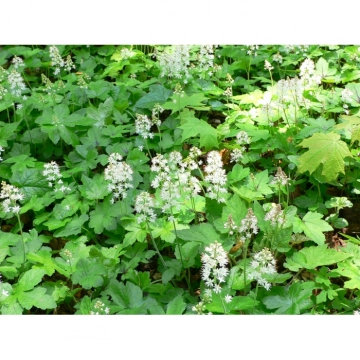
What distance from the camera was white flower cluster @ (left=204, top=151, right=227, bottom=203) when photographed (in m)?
2.35

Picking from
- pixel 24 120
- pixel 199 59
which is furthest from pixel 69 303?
pixel 199 59

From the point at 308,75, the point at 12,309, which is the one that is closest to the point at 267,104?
the point at 308,75

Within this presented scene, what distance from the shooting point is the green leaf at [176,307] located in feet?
6.68

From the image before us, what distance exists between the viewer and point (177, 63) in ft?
11.8

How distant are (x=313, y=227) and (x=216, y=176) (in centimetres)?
53

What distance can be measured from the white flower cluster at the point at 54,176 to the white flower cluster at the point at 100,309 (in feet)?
2.76

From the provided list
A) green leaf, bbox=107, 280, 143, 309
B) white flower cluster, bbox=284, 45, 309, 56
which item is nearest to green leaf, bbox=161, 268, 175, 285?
green leaf, bbox=107, 280, 143, 309

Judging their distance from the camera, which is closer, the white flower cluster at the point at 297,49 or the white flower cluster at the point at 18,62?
the white flower cluster at the point at 18,62

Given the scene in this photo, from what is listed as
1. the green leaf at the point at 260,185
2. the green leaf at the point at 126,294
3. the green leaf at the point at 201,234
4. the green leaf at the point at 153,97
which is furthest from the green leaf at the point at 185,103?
the green leaf at the point at 126,294

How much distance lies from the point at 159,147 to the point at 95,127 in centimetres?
46

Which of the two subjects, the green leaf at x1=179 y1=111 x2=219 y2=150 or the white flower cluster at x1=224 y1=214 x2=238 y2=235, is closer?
the white flower cluster at x1=224 y1=214 x2=238 y2=235

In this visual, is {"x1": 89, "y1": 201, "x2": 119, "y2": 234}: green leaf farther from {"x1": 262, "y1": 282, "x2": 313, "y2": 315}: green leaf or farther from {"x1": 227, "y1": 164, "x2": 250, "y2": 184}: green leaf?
{"x1": 262, "y1": 282, "x2": 313, "y2": 315}: green leaf

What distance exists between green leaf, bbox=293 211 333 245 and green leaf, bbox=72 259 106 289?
94cm

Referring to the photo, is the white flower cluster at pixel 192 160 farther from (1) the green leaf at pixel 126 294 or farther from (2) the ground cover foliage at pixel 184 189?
(1) the green leaf at pixel 126 294
